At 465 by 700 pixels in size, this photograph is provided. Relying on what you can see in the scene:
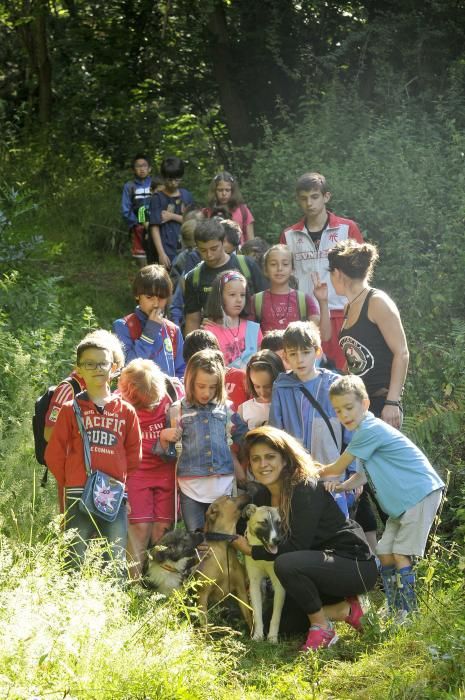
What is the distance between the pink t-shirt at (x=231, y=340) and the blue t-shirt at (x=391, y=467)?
68.1 inches

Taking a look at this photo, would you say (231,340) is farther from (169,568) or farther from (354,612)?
(354,612)

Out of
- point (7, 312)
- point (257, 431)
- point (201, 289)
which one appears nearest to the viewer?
point (257, 431)

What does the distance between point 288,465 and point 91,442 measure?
1.11 metres

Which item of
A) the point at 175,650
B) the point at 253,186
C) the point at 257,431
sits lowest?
the point at 175,650

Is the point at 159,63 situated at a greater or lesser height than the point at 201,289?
greater

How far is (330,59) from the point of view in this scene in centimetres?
1544

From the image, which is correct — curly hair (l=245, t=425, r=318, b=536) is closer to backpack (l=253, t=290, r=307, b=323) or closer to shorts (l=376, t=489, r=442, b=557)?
shorts (l=376, t=489, r=442, b=557)

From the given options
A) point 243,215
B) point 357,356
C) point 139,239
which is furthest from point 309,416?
point 139,239

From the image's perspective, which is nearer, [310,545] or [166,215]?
[310,545]

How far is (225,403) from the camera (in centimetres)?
717

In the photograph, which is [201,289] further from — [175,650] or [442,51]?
[442,51]

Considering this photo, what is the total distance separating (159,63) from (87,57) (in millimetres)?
2361

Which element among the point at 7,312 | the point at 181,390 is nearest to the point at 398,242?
the point at 7,312

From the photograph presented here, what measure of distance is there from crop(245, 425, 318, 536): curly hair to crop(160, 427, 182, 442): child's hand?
2.28 feet
